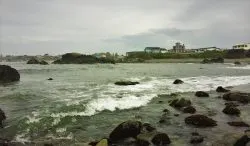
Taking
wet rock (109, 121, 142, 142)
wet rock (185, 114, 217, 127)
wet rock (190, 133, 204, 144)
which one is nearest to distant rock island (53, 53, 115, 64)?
wet rock (185, 114, 217, 127)

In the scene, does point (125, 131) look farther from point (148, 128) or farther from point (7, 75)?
point (7, 75)

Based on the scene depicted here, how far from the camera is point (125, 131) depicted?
14.0 metres

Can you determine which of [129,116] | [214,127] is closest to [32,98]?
[129,116]

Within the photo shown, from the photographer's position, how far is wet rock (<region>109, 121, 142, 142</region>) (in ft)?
45.3

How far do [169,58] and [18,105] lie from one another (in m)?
131

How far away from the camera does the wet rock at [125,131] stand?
1382 cm

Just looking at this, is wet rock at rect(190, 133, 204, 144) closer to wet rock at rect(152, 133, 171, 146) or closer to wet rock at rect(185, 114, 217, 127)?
wet rock at rect(152, 133, 171, 146)

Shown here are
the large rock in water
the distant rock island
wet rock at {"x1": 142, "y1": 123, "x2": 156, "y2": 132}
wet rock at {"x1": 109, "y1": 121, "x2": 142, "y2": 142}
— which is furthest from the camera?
the distant rock island

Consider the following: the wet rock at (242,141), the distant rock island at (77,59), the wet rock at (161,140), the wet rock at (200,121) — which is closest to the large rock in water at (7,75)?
the wet rock at (200,121)

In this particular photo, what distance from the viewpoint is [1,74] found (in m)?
44.2

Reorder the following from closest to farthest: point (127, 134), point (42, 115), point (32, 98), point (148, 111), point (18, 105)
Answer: point (127, 134) → point (42, 115) → point (148, 111) → point (18, 105) → point (32, 98)

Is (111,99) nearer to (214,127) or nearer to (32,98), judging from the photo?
(32,98)

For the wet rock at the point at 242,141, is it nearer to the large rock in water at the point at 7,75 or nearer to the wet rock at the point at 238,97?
the wet rock at the point at 238,97

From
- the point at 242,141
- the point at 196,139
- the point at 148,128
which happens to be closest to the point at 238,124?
the point at 196,139
